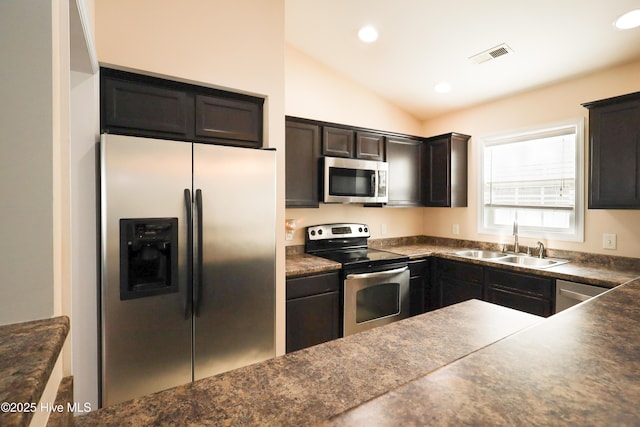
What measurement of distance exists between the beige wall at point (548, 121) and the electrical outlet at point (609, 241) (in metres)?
0.03

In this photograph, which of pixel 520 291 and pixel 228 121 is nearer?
pixel 228 121

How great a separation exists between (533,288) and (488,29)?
2076 millimetres

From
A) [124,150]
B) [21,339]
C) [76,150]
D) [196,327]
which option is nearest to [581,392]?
[21,339]

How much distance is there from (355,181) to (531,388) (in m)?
2.65

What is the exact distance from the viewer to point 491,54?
2.64 m

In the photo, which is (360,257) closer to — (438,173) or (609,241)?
(438,173)

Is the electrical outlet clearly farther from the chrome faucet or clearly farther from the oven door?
the oven door

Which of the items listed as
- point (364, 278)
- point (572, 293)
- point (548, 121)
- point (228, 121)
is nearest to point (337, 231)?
point (364, 278)

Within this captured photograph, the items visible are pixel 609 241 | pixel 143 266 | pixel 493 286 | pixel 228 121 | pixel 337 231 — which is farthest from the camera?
pixel 337 231

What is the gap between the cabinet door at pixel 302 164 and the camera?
2.79 metres

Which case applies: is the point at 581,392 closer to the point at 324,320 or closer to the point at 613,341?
the point at 613,341

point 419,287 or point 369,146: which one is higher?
point 369,146

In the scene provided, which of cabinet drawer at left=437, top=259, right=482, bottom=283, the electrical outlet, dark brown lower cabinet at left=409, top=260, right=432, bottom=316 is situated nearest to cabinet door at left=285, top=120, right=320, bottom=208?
dark brown lower cabinet at left=409, top=260, right=432, bottom=316

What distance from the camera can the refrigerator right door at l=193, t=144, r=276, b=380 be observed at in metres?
1.91
